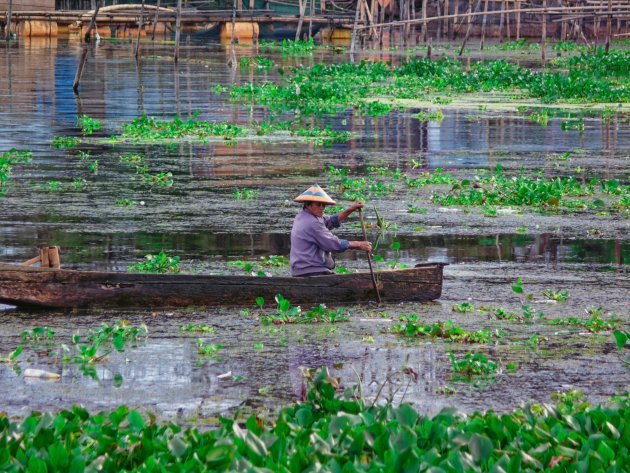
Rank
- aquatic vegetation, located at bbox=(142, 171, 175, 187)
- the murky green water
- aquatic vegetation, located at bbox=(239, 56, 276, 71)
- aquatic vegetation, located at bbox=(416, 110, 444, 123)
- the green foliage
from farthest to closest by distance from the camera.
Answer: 1. aquatic vegetation, located at bbox=(239, 56, 276, 71)
2. aquatic vegetation, located at bbox=(416, 110, 444, 123)
3. aquatic vegetation, located at bbox=(142, 171, 175, 187)
4. the green foliage
5. the murky green water

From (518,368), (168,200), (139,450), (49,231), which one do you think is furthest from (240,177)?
(139,450)

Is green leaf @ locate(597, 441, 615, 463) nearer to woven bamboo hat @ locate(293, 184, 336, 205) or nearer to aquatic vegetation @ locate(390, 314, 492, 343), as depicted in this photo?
aquatic vegetation @ locate(390, 314, 492, 343)

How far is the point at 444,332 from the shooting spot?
31.9 ft

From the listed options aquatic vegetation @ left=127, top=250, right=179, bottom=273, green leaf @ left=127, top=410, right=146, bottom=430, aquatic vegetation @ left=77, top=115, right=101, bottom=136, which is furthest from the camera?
aquatic vegetation @ left=77, top=115, right=101, bottom=136

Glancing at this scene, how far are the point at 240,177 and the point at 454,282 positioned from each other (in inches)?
268

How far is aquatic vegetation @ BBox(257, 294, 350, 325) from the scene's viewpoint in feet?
33.3

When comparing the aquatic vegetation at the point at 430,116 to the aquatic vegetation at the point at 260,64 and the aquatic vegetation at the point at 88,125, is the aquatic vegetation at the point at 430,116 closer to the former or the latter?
the aquatic vegetation at the point at 88,125

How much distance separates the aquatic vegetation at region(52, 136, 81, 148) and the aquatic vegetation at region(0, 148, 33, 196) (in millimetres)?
1404

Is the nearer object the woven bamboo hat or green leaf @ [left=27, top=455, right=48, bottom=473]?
green leaf @ [left=27, top=455, right=48, bottom=473]

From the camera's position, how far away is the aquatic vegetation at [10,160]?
17.0 m

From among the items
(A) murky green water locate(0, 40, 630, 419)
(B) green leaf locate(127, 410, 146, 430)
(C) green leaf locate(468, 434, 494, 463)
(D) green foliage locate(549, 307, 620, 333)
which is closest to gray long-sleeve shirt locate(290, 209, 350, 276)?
(A) murky green water locate(0, 40, 630, 419)

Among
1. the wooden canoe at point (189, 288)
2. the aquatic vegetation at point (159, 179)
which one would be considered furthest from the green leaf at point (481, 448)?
the aquatic vegetation at point (159, 179)

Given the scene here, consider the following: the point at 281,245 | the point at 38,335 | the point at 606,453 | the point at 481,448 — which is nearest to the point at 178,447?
the point at 481,448

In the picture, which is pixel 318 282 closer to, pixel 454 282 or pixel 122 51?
pixel 454 282
